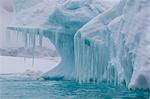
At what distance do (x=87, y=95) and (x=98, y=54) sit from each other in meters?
2.43

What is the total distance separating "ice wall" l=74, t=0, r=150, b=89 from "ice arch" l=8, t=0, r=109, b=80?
1.64 metres

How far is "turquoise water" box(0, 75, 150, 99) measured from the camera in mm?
14453

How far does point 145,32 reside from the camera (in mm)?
11875

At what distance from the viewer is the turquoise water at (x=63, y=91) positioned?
14.5m

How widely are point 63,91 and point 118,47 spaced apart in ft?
9.95

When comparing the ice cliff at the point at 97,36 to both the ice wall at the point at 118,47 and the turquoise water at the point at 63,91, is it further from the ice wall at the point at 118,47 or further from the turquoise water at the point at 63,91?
the turquoise water at the point at 63,91

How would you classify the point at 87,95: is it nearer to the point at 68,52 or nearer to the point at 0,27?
the point at 68,52

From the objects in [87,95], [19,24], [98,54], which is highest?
[19,24]

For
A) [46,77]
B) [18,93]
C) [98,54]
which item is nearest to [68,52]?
[46,77]

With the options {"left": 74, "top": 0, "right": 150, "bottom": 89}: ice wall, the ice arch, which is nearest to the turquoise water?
{"left": 74, "top": 0, "right": 150, "bottom": 89}: ice wall

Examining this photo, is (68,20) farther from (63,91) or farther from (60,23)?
(63,91)

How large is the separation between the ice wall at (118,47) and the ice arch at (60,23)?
1637 millimetres

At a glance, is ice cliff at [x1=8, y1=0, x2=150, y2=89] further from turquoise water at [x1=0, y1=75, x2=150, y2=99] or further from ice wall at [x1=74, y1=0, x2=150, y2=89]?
turquoise water at [x1=0, y1=75, x2=150, y2=99]

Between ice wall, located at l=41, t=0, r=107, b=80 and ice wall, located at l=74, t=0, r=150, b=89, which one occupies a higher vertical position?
ice wall, located at l=41, t=0, r=107, b=80
